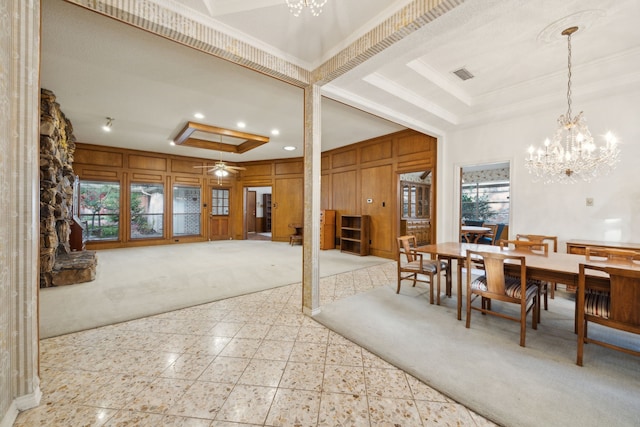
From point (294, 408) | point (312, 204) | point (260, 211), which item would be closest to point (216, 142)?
point (312, 204)

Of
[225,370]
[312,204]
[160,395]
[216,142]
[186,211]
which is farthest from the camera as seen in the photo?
[186,211]

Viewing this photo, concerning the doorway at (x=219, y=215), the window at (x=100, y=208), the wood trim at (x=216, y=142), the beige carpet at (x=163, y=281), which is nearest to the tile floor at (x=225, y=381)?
the beige carpet at (x=163, y=281)

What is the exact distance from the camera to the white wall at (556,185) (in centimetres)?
343

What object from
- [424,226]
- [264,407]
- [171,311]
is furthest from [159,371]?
[424,226]

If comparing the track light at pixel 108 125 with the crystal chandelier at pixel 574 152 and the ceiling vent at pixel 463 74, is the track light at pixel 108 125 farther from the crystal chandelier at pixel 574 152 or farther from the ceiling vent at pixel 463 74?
the crystal chandelier at pixel 574 152

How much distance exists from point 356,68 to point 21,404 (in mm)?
3644

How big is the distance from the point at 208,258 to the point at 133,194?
150 inches

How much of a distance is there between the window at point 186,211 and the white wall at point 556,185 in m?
7.68

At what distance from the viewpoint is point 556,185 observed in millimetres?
4004

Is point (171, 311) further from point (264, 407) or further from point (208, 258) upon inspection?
point (208, 258)

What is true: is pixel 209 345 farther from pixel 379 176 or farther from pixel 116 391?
pixel 379 176

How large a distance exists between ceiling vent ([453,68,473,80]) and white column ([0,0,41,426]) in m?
4.10

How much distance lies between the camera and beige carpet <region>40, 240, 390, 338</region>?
2936mm

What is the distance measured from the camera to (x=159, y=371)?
6.32 feet
